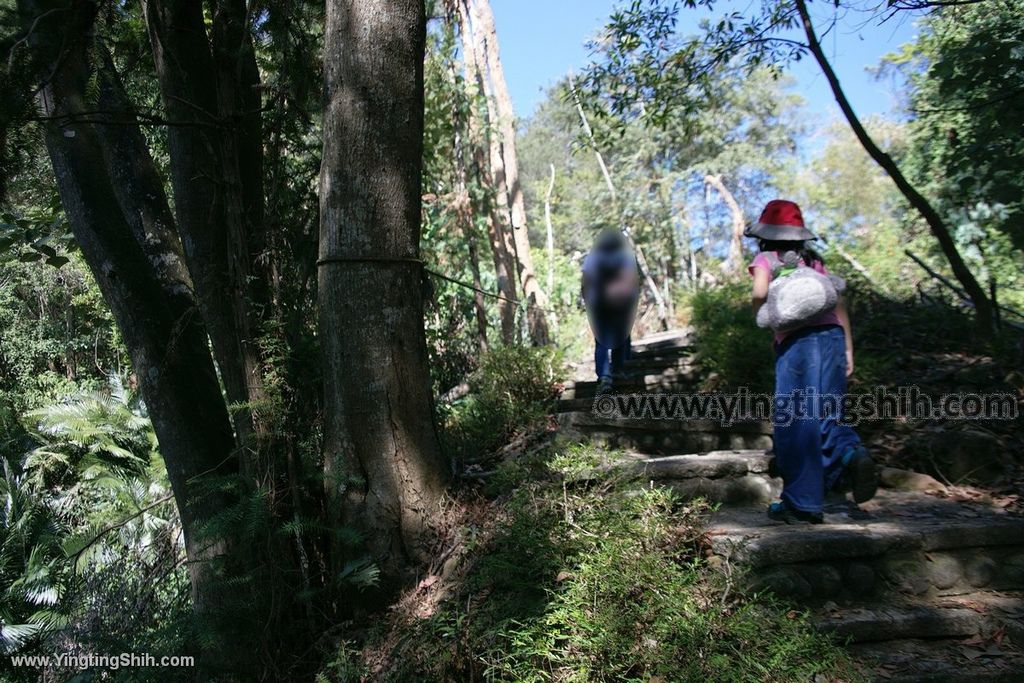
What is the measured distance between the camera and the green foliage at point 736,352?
580 cm

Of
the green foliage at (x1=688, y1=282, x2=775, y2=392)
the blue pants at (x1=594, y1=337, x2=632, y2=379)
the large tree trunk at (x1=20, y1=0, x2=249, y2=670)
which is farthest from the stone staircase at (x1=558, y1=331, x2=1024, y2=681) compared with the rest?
the large tree trunk at (x1=20, y1=0, x2=249, y2=670)

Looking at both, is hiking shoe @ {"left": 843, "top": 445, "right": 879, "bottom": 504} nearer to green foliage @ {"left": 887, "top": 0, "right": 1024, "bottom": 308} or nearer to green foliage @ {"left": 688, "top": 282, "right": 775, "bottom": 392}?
green foliage @ {"left": 688, "top": 282, "right": 775, "bottom": 392}

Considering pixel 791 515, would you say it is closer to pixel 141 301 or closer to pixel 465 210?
pixel 141 301

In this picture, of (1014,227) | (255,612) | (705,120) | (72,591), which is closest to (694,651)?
(255,612)

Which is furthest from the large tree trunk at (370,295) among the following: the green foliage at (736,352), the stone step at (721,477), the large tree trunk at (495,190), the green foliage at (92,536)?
the large tree trunk at (495,190)

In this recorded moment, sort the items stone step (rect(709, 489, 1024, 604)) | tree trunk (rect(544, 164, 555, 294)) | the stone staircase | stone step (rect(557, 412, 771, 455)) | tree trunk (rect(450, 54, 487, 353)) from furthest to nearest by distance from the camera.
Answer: tree trunk (rect(544, 164, 555, 294)) → tree trunk (rect(450, 54, 487, 353)) → stone step (rect(557, 412, 771, 455)) → stone step (rect(709, 489, 1024, 604)) → the stone staircase

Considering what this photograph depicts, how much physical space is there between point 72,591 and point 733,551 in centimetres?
526

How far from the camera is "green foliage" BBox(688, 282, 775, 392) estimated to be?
5801mm

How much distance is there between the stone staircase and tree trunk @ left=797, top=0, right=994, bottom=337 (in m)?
2.18

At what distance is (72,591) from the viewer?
5422 millimetres

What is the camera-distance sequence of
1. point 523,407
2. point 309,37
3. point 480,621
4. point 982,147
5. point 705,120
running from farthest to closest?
point 705,120, point 523,407, point 982,147, point 309,37, point 480,621

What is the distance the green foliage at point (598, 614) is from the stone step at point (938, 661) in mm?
261

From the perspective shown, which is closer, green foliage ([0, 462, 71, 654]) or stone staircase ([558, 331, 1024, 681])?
stone staircase ([558, 331, 1024, 681])

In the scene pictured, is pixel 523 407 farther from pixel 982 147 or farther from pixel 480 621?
pixel 982 147
